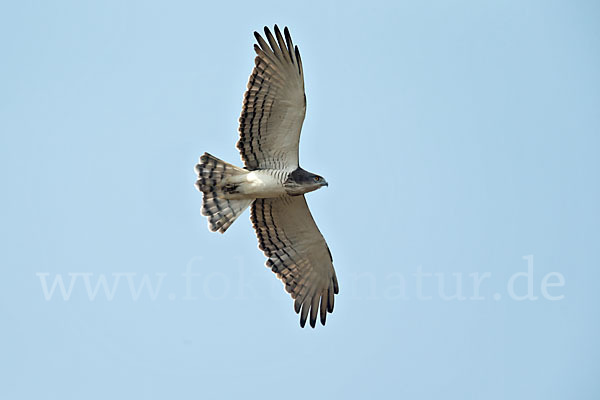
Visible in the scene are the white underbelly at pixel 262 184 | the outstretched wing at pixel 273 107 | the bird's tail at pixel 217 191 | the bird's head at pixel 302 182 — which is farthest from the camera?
the bird's tail at pixel 217 191

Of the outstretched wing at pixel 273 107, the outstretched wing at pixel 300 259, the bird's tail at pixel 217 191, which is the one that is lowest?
the outstretched wing at pixel 300 259

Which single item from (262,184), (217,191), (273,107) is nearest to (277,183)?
(262,184)

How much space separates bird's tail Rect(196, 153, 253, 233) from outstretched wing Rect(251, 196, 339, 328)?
0.57 meters

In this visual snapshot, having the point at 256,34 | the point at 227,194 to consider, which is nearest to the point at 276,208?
the point at 227,194

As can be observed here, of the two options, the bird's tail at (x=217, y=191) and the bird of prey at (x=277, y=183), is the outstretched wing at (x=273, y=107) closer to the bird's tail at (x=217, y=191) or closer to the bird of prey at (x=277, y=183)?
the bird of prey at (x=277, y=183)

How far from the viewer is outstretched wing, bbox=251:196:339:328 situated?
14.0 m

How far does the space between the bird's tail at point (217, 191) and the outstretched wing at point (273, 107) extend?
35cm

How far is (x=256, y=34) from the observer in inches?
501

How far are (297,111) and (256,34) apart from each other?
3.86 ft

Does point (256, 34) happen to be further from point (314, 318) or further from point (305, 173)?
point (314, 318)

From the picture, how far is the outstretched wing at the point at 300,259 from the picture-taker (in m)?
14.0

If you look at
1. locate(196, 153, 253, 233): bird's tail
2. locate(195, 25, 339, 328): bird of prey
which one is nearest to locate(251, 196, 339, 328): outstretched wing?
locate(195, 25, 339, 328): bird of prey

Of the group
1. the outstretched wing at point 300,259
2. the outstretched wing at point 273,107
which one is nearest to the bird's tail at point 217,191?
the outstretched wing at point 273,107

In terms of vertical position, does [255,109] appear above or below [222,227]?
above
